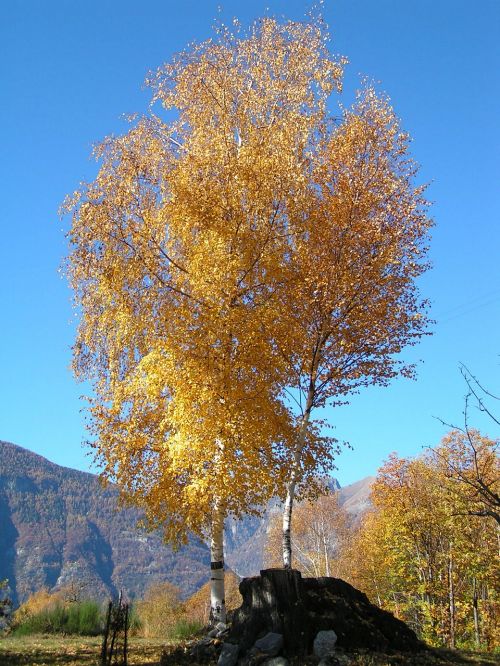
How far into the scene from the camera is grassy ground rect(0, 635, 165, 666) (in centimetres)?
1061

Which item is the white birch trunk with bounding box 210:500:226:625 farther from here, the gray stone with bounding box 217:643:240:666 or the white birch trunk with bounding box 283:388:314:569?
the gray stone with bounding box 217:643:240:666

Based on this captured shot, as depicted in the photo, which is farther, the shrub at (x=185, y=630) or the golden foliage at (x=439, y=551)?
the golden foliage at (x=439, y=551)

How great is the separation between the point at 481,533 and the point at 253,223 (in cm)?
1710

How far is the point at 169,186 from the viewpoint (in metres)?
14.7

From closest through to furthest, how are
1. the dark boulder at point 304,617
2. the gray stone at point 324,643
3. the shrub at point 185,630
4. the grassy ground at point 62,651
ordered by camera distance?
the gray stone at point 324,643 → the dark boulder at point 304,617 → the grassy ground at point 62,651 → the shrub at point 185,630

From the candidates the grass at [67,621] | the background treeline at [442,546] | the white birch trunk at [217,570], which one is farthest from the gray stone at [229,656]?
the background treeline at [442,546]

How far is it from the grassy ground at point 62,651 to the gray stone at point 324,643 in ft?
11.4

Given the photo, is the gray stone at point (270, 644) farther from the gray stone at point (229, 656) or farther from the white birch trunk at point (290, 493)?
the white birch trunk at point (290, 493)

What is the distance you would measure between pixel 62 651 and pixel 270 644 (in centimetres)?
568

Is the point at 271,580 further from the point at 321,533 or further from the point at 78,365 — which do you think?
the point at 321,533

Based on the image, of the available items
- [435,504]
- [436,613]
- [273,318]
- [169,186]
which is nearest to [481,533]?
[435,504]

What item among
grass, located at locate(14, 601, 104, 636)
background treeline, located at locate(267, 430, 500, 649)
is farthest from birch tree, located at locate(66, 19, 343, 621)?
background treeline, located at locate(267, 430, 500, 649)

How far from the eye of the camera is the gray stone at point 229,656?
30.3 ft

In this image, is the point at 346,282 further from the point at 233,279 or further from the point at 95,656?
the point at 95,656
